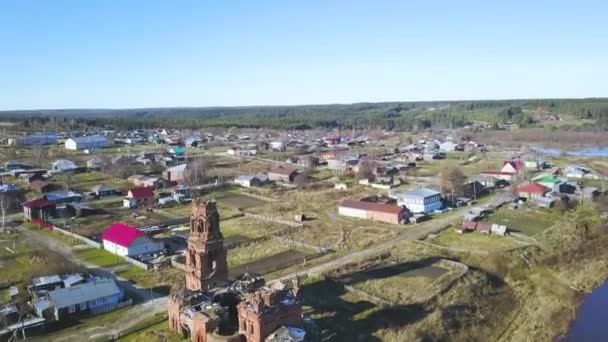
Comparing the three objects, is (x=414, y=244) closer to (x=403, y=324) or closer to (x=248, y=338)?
(x=403, y=324)

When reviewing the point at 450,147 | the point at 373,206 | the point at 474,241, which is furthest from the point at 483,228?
the point at 450,147

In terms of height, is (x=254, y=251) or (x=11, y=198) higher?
(x=11, y=198)

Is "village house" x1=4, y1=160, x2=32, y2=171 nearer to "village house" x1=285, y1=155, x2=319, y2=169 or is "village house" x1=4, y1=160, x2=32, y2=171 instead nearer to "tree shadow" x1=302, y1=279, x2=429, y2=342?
"village house" x1=285, y1=155, x2=319, y2=169

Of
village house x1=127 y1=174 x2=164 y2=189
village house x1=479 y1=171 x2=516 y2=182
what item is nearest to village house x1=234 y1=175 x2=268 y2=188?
village house x1=127 y1=174 x2=164 y2=189

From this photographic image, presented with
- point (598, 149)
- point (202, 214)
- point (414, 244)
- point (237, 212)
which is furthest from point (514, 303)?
point (598, 149)

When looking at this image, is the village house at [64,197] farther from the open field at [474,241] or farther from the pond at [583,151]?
the pond at [583,151]

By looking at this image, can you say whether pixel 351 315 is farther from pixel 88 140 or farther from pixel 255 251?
pixel 88 140

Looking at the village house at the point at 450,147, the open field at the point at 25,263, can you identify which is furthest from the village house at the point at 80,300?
the village house at the point at 450,147
